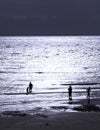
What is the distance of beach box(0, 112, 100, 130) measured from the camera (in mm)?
24656

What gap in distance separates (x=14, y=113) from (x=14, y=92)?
18190 mm

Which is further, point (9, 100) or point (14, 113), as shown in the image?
point (9, 100)

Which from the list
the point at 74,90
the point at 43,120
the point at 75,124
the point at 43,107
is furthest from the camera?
the point at 74,90

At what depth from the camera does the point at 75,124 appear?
25812mm

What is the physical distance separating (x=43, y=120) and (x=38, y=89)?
27.4m

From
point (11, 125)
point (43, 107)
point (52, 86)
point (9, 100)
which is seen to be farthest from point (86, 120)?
point (52, 86)

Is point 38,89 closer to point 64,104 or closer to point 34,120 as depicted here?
point 64,104

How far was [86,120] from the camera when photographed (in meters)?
27.4

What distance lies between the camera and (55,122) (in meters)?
26.9

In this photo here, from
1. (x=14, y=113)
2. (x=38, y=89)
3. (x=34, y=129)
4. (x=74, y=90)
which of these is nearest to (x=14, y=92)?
(x=38, y=89)

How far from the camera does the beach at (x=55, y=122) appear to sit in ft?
80.9

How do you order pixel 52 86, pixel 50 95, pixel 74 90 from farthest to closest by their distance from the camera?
1. pixel 52 86
2. pixel 74 90
3. pixel 50 95

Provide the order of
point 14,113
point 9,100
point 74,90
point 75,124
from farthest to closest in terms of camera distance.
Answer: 1. point 74,90
2. point 9,100
3. point 14,113
4. point 75,124

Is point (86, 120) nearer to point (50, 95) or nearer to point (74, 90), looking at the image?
point (50, 95)
